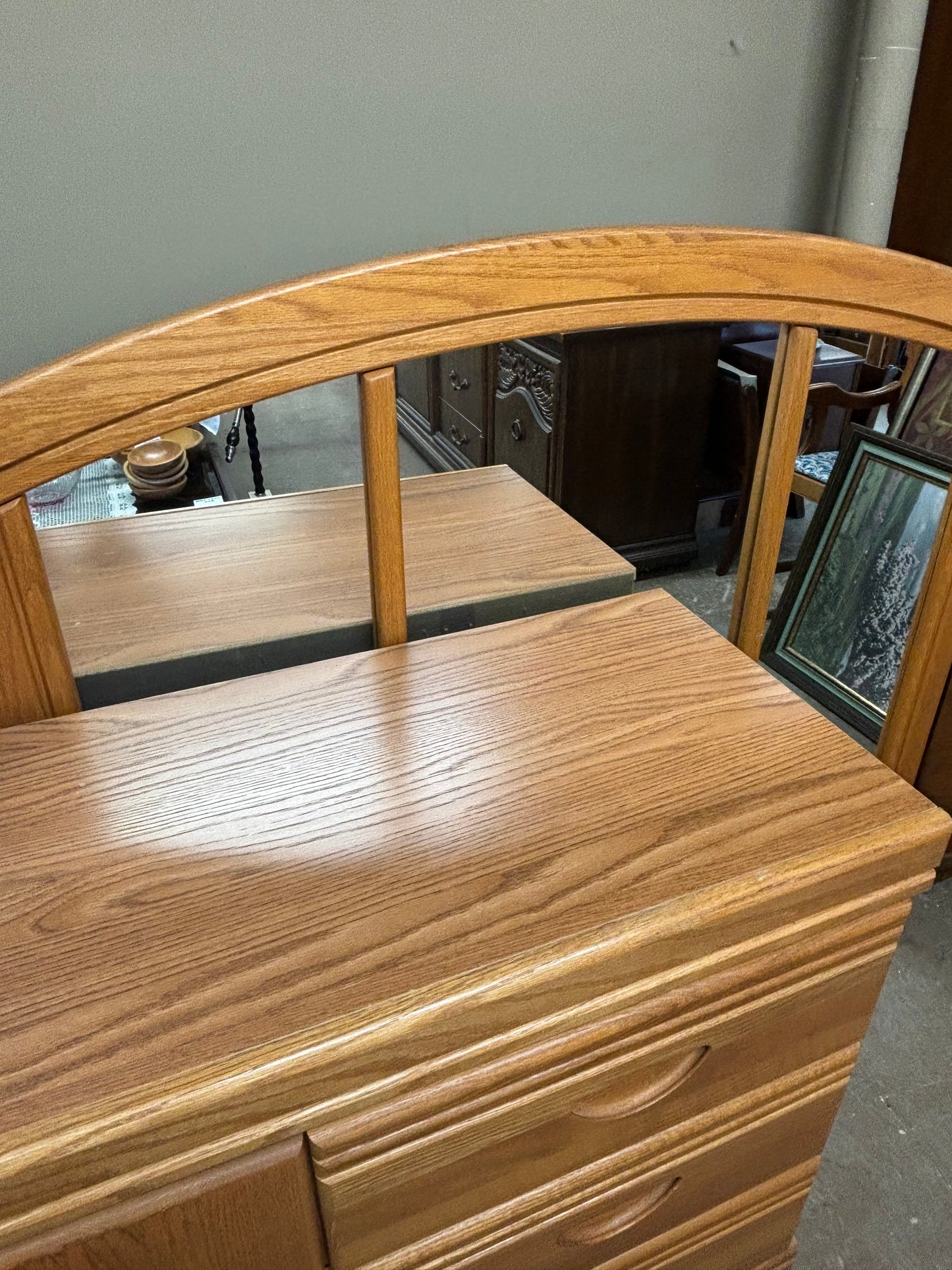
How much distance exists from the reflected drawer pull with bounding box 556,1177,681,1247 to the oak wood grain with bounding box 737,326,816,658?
44 centimetres

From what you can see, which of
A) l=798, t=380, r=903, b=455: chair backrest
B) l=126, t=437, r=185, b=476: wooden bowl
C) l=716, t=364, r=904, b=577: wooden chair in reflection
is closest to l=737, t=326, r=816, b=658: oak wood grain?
l=716, t=364, r=904, b=577: wooden chair in reflection

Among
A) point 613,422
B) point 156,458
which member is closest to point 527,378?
point 613,422

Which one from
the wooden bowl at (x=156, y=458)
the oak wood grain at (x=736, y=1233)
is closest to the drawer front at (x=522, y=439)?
the wooden bowl at (x=156, y=458)

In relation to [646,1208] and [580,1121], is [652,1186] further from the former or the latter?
[580,1121]

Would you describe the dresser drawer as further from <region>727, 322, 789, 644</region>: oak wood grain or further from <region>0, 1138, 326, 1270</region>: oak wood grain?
<region>727, 322, 789, 644</region>: oak wood grain

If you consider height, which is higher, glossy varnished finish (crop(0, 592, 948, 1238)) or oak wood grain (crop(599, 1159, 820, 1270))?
glossy varnished finish (crop(0, 592, 948, 1238))

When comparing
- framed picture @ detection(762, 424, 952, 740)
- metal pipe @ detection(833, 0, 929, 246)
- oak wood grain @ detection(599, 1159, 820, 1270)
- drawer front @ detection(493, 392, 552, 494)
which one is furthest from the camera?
drawer front @ detection(493, 392, 552, 494)

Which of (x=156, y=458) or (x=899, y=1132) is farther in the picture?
(x=156, y=458)

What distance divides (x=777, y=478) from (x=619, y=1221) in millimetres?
585

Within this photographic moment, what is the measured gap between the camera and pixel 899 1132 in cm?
107

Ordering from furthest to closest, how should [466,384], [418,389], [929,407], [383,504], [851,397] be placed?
[418,389]
[466,384]
[851,397]
[929,407]
[383,504]

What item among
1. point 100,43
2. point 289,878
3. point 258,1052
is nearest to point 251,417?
point 100,43

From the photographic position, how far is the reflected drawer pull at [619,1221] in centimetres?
61

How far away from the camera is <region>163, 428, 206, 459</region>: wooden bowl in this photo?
1.71m
